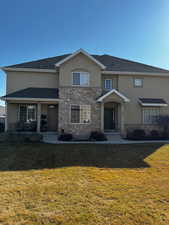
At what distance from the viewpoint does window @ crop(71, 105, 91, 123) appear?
47.3ft

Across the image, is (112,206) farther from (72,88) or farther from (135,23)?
(135,23)

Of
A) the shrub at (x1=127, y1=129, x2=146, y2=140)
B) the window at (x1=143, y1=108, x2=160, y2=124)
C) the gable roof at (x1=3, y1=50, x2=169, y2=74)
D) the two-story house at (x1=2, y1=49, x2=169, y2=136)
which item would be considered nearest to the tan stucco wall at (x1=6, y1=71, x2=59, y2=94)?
the two-story house at (x1=2, y1=49, x2=169, y2=136)

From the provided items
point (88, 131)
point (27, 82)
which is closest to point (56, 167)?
point (88, 131)

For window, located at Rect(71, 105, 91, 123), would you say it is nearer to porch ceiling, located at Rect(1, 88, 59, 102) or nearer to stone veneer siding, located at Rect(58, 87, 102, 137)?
stone veneer siding, located at Rect(58, 87, 102, 137)

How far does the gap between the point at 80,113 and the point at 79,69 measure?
13.7ft

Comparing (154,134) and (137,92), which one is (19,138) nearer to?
(154,134)

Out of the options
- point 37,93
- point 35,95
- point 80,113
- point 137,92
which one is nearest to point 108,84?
point 137,92

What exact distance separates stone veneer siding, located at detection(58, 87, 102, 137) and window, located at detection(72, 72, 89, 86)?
50cm

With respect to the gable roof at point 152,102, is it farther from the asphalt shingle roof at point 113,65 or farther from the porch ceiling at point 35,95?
the porch ceiling at point 35,95

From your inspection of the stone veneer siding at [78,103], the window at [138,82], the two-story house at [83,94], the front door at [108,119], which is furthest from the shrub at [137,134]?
the window at [138,82]

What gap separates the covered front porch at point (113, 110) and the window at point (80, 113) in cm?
135

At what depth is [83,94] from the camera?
47.5 ft

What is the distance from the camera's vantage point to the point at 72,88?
14.3m

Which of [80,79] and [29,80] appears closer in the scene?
[80,79]
